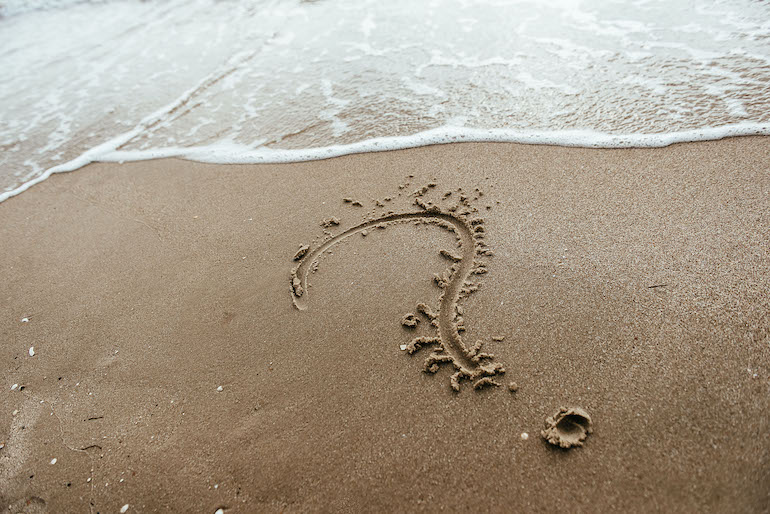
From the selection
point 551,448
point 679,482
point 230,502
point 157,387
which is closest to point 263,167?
point 157,387

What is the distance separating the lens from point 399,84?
4684mm

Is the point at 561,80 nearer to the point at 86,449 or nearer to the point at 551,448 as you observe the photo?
the point at 551,448

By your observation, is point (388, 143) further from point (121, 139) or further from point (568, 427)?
point (121, 139)

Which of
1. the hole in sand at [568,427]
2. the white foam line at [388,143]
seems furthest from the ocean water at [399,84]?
the hole in sand at [568,427]

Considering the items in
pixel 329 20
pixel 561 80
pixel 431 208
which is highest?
pixel 329 20

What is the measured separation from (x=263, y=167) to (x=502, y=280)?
2477 millimetres

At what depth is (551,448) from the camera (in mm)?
1785

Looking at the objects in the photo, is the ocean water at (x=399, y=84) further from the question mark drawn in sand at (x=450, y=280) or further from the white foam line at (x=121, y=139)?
the question mark drawn in sand at (x=450, y=280)

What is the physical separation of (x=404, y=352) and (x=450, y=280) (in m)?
0.57

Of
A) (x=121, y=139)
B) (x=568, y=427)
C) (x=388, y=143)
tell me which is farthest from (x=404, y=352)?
(x=121, y=139)

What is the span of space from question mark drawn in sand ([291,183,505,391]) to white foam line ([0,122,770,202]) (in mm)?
802

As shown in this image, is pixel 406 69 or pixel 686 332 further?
pixel 406 69

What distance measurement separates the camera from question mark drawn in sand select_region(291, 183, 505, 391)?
Answer: 2.12m

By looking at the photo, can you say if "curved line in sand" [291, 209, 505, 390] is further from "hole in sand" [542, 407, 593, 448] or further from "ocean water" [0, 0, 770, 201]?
"ocean water" [0, 0, 770, 201]
